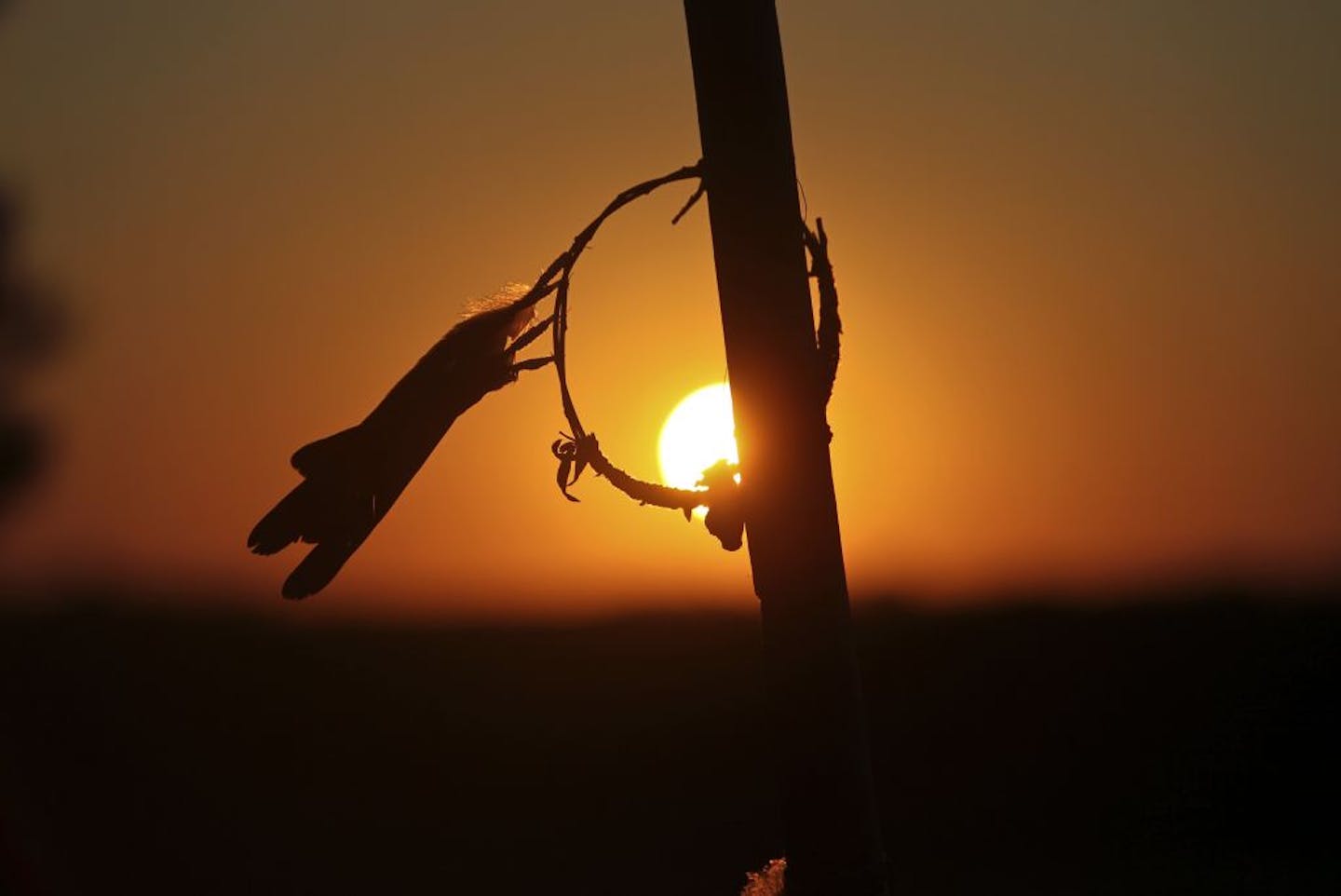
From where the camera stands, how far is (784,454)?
2.91 meters

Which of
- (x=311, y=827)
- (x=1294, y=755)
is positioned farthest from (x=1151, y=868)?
(x=311, y=827)

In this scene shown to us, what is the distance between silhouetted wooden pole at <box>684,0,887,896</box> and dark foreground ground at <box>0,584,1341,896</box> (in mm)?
11903

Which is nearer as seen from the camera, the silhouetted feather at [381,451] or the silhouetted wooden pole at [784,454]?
the silhouetted wooden pole at [784,454]

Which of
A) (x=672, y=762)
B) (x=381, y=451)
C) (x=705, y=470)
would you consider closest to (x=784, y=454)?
(x=705, y=470)

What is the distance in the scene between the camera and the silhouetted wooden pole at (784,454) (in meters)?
2.87

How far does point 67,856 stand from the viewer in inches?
751

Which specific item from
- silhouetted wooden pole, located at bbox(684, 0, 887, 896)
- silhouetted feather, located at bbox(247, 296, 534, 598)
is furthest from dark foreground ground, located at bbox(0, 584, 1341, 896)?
silhouetted wooden pole, located at bbox(684, 0, 887, 896)

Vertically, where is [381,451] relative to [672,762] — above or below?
below

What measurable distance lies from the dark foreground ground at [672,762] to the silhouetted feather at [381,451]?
10.8 m

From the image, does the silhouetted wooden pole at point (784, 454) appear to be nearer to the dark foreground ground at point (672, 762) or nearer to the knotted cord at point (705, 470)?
the knotted cord at point (705, 470)

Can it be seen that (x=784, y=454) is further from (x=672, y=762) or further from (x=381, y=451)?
(x=672, y=762)

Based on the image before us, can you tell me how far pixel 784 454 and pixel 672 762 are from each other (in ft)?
63.4

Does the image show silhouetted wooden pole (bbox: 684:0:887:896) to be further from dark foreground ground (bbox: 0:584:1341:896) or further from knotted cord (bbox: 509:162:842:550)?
dark foreground ground (bbox: 0:584:1341:896)

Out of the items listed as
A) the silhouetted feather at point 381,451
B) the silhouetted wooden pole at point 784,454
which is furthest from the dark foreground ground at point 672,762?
the silhouetted wooden pole at point 784,454
